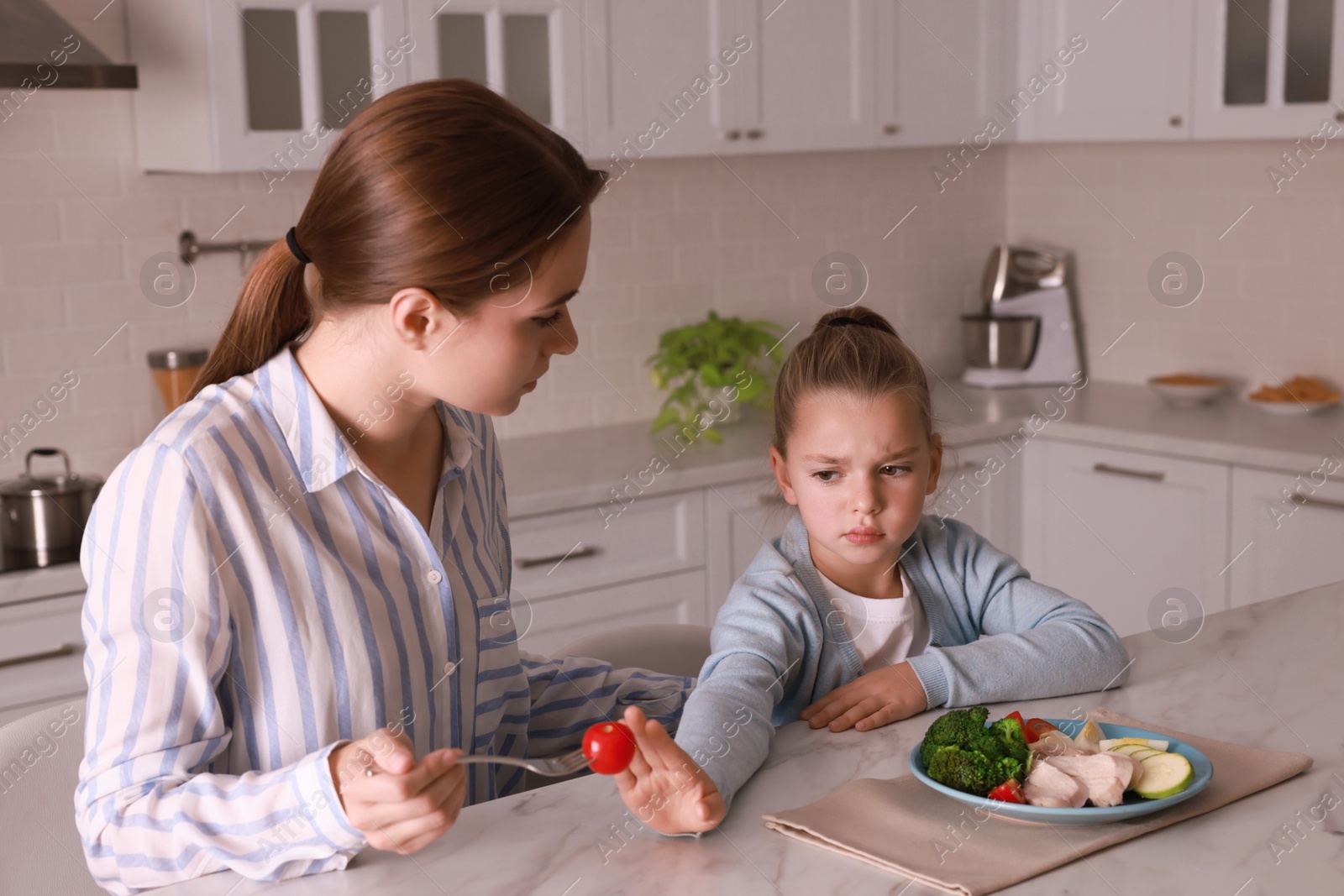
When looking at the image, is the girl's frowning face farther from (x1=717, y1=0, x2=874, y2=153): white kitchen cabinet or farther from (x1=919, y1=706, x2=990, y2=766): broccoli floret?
(x1=717, y1=0, x2=874, y2=153): white kitchen cabinet

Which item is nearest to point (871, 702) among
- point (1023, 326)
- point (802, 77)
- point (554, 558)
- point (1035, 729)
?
point (1035, 729)

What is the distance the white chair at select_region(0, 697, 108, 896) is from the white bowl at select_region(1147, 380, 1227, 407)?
3.01m

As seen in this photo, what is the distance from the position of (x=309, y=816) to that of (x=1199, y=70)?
3.08 metres

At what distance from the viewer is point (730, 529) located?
3201mm

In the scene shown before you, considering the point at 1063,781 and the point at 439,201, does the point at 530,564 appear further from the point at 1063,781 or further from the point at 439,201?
the point at 1063,781

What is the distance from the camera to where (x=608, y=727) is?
3.50 ft

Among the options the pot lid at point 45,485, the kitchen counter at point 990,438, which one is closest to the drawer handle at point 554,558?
the kitchen counter at point 990,438

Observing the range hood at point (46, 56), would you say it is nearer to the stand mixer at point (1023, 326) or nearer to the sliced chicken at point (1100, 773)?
the sliced chicken at point (1100, 773)

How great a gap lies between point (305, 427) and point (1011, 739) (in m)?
0.70

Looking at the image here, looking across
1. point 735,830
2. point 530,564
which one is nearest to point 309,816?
point 735,830

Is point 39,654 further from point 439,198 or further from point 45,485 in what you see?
point 439,198

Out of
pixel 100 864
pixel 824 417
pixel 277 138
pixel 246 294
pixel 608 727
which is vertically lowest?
pixel 100 864

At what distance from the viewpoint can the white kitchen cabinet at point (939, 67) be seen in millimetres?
3619

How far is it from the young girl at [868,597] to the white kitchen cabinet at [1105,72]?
2.25m
